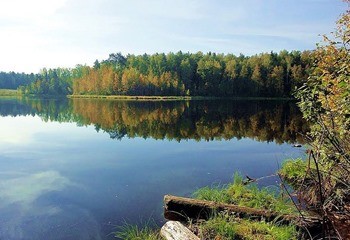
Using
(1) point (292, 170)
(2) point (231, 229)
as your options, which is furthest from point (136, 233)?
(1) point (292, 170)

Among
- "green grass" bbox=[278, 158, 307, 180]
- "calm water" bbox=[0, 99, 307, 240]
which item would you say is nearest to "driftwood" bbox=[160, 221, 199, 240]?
"calm water" bbox=[0, 99, 307, 240]

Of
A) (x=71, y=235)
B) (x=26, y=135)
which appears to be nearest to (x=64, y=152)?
(x=26, y=135)

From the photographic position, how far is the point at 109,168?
18766 millimetres

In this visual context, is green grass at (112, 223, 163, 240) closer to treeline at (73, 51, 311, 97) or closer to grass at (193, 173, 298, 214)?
grass at (193, 173, 298, 214)

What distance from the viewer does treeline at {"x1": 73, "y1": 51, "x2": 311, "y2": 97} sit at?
106688mm

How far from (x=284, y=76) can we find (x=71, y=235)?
349ft

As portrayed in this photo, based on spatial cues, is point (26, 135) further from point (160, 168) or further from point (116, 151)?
point (160, 168)

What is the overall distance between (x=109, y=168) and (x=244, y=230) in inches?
448

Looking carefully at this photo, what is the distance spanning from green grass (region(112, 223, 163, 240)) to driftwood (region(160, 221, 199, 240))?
0.99 feet

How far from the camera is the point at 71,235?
33.3ft

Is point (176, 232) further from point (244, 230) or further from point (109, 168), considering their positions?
point (109, 168)

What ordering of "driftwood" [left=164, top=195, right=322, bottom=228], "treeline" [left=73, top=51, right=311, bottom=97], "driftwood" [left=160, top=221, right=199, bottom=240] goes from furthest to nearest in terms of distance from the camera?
"treeline" [left=73, top=51, right=311, bottom=97] < "driftwood" [left=164, top=195, right=322, bottom=228] < "driftwood" [left=160, top=221, right=199, bottom=240]

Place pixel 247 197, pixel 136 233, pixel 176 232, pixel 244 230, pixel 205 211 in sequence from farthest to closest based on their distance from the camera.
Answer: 1. pixel 247 197
2. pixel 205 211
3. pixel 136 233
4. pixel 244 230
5. pixel 176 232

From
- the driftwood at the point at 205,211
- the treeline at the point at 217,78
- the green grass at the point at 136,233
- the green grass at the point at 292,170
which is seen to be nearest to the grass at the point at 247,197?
the driftwood at the point at 205,211
